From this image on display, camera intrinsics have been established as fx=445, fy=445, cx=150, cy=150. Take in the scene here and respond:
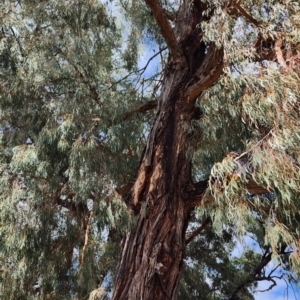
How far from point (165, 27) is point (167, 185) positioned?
110cm

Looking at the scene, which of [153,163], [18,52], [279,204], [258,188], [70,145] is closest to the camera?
[279,204]

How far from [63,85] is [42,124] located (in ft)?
1.26

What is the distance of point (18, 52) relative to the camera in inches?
154

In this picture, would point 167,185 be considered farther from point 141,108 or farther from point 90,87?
point 90,87

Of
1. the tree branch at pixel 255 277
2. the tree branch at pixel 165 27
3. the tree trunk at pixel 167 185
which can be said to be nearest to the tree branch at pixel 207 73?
the tree trunk at pixel 167 185

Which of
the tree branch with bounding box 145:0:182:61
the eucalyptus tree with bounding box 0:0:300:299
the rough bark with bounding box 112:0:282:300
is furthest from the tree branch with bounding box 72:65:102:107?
the tree branch with bounding box 145:0:182:61

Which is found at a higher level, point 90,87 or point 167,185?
point 90,87

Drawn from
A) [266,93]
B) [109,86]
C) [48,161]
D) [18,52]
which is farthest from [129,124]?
[266,93]

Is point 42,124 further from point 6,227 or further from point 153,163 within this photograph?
point 153,163

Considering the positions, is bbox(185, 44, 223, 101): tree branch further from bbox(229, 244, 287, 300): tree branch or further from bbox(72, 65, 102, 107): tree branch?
bbox(229, 244, 287, 300): tree branch

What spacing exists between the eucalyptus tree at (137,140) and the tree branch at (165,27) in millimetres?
15

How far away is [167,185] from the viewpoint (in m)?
2.86

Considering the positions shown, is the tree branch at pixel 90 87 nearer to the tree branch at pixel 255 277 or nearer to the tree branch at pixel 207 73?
the tree branch at pixel 207 73

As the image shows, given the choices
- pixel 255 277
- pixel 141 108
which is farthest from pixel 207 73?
pixel 255 277
